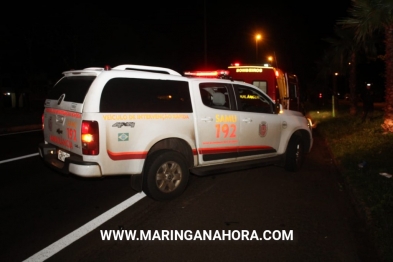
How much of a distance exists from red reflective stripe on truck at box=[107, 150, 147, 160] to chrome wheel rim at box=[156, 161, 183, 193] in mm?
391

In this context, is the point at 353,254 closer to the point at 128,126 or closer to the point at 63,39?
the point at 128,126

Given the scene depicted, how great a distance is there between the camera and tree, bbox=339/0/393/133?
11.7m

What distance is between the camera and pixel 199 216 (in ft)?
18.5

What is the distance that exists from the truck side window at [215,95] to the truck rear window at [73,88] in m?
1.88

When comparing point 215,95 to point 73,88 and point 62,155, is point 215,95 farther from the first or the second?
point 62,155

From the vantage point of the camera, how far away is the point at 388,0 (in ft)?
37.2

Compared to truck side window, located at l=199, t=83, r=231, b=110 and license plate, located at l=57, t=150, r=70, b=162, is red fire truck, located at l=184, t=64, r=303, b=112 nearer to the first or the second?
truck side window, located at l=199, t=83, r=231, b=110

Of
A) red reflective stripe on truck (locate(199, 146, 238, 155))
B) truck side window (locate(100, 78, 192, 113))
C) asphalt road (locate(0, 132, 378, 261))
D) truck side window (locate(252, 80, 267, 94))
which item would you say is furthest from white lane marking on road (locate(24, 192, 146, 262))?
truck side window (locate(252, 80, 267, 94))

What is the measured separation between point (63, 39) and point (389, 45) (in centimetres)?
2028

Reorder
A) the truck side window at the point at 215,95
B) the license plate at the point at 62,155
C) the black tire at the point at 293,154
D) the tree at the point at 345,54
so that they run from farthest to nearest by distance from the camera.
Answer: the tree at the point at 345,54, the black tire at the point at 293,154, the truck side window at the point at 215,95, the license plate at the point at 62,155

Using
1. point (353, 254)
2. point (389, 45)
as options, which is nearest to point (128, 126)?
point (353, 254)

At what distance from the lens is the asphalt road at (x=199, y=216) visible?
4.46 metres

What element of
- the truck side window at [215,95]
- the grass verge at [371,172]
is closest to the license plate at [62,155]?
the truck side window at [215,95]

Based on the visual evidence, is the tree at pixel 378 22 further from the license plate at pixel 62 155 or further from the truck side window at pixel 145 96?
the license plate at pixel 62 155
